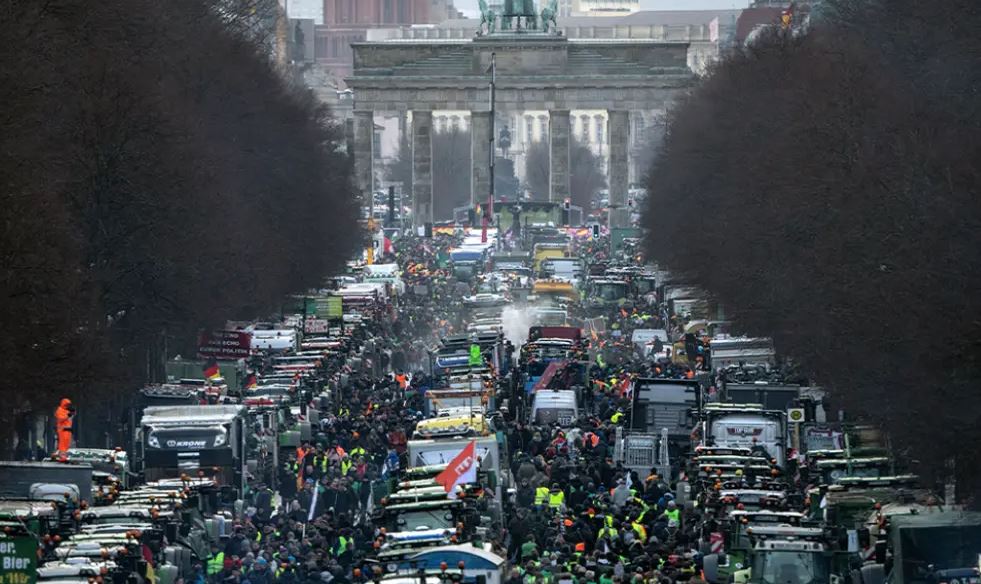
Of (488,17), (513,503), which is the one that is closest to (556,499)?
(513,503)

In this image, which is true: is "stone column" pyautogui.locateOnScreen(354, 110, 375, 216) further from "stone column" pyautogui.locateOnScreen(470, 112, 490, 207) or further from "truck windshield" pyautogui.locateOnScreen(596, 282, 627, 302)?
"truck windshield" pyautogui.locateOnScreen(596, 282, 627, 302)

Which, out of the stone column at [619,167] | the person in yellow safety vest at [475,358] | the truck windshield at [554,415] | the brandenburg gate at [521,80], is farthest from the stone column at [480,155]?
the truck windshield at [554,415]

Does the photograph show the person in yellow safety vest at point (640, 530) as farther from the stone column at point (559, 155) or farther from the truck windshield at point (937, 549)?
the stone column at point (559, 155)

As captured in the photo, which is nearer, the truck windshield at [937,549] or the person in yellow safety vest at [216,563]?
the truck windshield at [937,549]

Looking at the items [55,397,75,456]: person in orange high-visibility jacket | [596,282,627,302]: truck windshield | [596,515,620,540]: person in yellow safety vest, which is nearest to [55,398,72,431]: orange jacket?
[55,397,75,456]: person in orange high-visibility jacket

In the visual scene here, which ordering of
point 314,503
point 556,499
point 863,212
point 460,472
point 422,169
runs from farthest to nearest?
point 422,169 < point 863,212 < point 314,503 < point 556,499 < point 460,472

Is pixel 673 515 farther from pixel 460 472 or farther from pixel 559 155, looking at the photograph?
pixel 559 155
